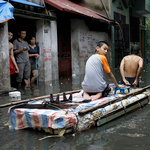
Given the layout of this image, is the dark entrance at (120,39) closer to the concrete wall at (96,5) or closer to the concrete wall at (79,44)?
the concrete wall at (96,5)

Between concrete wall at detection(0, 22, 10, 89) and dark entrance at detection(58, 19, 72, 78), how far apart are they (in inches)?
197

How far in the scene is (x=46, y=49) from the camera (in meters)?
11.5

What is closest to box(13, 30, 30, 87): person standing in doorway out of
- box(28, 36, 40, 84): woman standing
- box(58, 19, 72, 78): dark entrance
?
box(28, 36, 40, 84): woman standing

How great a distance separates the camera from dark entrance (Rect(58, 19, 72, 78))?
13458mm

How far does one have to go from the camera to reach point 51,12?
39.8 ft

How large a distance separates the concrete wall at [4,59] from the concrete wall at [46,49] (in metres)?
2.87

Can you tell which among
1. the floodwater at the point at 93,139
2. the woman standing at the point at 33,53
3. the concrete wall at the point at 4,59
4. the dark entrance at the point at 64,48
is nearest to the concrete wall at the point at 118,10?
the dark entrance at the point at 64,48

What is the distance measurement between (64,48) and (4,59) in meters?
5.74

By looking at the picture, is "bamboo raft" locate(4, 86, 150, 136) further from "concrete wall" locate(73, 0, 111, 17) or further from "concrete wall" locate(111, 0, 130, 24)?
"concrete wall" locate(111, 0, 130, 24)

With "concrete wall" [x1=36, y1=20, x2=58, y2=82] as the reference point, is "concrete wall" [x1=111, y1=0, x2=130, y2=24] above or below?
above

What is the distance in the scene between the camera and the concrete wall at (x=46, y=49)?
37.3 feet

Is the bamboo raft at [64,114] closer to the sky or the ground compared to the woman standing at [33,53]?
closer to the ground

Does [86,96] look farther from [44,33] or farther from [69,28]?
[69,28]

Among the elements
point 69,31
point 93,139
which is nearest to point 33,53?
point 69,31
